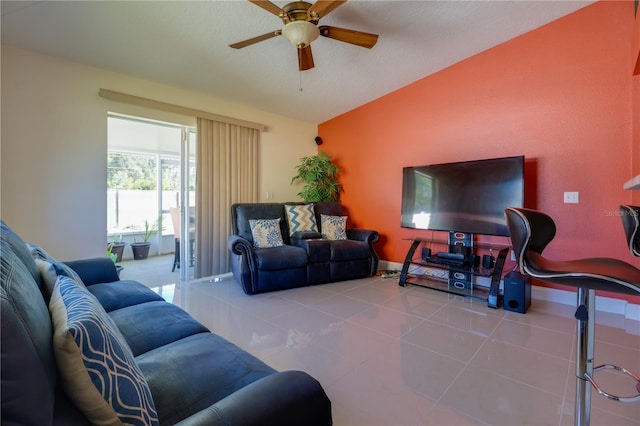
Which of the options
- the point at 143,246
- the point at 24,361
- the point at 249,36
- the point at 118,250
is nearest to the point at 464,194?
the point at 249,36

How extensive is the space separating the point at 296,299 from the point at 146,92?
2934 mm

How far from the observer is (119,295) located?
1863 millimetres

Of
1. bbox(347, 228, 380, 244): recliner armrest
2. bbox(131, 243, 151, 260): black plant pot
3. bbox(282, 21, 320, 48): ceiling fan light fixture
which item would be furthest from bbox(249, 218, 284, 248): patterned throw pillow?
bbox(131, 243, 151, 260): black plant pot

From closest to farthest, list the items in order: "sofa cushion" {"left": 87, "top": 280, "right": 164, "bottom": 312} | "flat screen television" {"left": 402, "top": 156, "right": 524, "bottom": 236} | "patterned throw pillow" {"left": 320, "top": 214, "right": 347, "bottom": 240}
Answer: "sofa cushion" {"left": 87, "top": 280, "right": 164, "bottom": 312} → "flat screen television" {"left": 402, "top": 156, "right": 524, "bottom": 236} → "patterned throw pillow" {"left": 320, "top": 214, "right": 347, "bottom": 240}

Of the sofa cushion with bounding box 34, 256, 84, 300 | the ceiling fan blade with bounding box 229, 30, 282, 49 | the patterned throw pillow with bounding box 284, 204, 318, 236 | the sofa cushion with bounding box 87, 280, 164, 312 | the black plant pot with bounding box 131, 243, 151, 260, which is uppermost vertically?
the ceiling fan blade with bounding box 229, 30, 282, 49

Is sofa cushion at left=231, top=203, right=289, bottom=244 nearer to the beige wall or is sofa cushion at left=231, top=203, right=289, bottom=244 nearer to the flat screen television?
the beige wall

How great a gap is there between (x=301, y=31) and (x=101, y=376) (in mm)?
2335

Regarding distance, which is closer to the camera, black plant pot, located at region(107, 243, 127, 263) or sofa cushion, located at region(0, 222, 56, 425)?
sofa cushion, located at region(0, 222, 56, 425)

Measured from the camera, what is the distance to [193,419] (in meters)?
0.69

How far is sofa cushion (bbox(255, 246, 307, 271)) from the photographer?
333cm

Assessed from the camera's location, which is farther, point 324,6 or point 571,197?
point 571,197

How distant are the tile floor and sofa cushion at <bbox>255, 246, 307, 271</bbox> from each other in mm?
328

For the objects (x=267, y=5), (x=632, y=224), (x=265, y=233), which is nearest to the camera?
(x=632, y=224)

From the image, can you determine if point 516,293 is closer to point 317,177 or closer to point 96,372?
point 317,177
